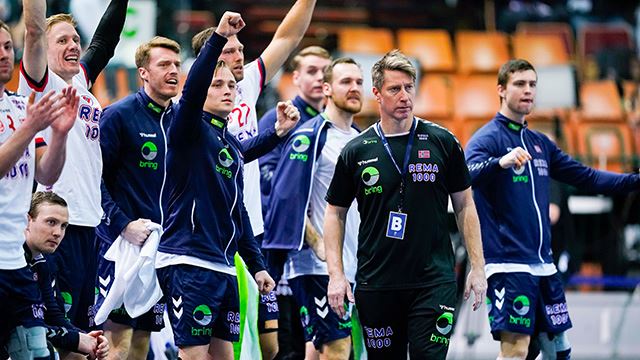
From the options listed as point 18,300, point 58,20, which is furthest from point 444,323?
point 58,20

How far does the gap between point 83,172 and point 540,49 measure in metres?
12.4

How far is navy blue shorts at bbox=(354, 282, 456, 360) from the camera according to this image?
6.64 m

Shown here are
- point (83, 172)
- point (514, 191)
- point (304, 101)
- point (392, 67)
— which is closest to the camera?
point (392, 67)

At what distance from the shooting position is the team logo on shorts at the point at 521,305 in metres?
8.28

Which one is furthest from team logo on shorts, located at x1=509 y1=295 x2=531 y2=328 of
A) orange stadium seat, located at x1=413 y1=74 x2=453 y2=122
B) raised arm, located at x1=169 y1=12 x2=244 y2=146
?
orange stadium seat, located at x1=413 y1=74 x2=453 y2=122

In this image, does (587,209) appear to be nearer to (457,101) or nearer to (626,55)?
(457,101)

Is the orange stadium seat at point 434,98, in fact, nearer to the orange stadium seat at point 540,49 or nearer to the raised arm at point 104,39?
the orange stadium seat at point 540,49

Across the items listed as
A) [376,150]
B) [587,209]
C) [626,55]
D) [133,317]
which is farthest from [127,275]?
[626,55]

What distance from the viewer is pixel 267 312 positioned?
855 cm

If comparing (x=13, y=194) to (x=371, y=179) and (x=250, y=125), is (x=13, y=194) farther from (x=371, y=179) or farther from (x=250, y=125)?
(x=250, y=125)

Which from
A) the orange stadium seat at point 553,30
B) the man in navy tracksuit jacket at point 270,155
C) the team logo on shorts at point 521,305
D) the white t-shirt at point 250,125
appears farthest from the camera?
the orange stadium seat at point 553,30

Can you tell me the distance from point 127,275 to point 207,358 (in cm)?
69

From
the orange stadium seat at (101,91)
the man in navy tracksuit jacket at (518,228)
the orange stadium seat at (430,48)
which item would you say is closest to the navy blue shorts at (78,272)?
the man in navy tracksuit jacket at (518,228)

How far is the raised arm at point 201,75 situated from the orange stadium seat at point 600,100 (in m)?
11.0
